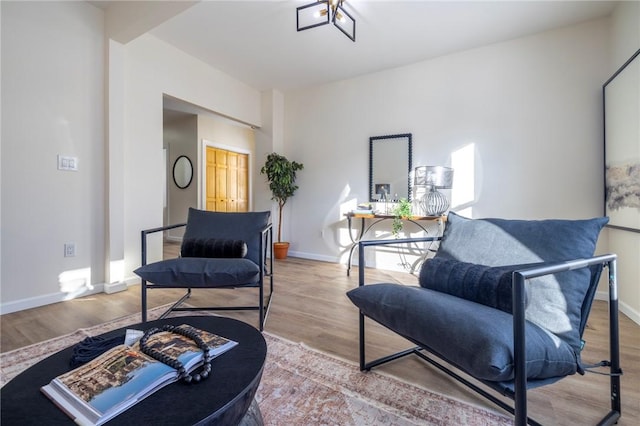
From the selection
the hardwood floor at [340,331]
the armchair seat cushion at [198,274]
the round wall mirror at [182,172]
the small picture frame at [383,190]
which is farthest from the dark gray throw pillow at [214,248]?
the round wall mirror at [182,172]

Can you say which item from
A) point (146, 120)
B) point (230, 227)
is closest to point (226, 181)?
point (146, 120)

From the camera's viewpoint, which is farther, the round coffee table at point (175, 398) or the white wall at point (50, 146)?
the white wall at point (50, 146)

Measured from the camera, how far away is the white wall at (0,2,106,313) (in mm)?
2281

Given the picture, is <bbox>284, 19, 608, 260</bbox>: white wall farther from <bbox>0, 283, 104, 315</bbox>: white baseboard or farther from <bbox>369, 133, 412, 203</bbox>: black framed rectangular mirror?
<bbox>0, 283, 104, 315</bbox>: white baseboard

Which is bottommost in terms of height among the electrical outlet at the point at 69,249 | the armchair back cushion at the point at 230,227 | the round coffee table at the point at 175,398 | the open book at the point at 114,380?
the round coffee table at the point at 175,398

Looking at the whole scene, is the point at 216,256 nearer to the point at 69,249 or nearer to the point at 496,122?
the point at 69,249

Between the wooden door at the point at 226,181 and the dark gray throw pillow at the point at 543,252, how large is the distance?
16.9 ft

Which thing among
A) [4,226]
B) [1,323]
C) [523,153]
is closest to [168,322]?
[1,323]

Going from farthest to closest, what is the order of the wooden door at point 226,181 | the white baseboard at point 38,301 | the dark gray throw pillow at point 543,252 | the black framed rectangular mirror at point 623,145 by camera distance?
the wooden door at point 226,181 < the white baseboard at point 38,301 < the black framed rectangular mirror at point 623,145 < the dark gray throw pillow at point 543,252

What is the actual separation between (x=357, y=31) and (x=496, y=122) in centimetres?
172

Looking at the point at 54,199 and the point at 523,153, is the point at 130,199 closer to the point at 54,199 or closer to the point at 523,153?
the point at 54,199

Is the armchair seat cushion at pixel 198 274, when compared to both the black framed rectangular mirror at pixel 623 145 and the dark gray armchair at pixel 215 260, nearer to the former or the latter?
the dark gray armchair at pixel 215 260

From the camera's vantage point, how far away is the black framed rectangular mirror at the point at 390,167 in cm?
371

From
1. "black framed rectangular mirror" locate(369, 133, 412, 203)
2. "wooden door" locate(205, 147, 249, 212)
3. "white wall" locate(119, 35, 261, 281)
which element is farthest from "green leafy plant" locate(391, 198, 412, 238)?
"wooden door" locate(205, 147, 249, 212)
